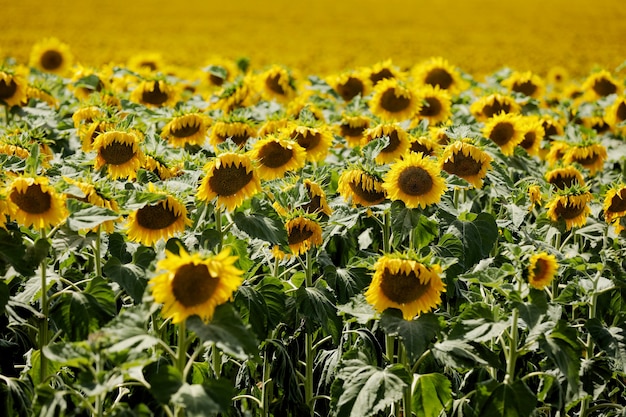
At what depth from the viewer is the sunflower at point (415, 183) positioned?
3252 millimetres

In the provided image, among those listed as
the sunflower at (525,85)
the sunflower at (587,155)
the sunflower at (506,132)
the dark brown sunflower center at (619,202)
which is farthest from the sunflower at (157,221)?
the sunflower at (525,85)

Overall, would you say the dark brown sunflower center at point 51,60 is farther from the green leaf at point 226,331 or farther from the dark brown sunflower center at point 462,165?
the green leaf at point 226,331

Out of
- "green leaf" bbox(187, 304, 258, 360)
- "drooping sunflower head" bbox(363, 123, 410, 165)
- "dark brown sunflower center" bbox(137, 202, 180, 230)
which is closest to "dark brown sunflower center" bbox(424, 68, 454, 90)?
"drooping sunflower head" bbox(363, 123, 410, 165)

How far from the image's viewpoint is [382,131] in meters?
4.12

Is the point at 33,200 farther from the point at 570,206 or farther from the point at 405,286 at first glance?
the point at 570,206

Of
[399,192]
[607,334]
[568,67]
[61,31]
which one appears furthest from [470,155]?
[61,31]

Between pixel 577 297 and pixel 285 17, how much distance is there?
54.1ft

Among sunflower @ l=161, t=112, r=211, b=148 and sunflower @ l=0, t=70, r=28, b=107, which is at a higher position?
sunflower @ l=0, t=70, r=28, b=107

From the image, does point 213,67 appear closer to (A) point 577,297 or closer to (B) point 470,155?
(B) point 470,155

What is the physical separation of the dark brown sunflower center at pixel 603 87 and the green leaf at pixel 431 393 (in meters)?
4.76

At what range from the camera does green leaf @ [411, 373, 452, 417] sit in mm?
2998

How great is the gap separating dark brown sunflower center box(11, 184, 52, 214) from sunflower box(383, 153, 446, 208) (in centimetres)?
126

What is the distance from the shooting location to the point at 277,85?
19.9 ft

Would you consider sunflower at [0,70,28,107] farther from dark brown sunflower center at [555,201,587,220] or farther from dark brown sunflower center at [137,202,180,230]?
dark brown sunflower center at [555,201,587,220]
